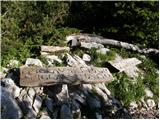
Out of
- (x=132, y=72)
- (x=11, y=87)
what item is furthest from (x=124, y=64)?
(x=11, y=87)

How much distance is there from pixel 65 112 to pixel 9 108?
4.90ft

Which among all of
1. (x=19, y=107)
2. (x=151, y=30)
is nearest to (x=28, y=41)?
(x=19, y=107)

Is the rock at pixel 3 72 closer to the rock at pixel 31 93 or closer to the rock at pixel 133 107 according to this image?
the rock at pixel 31 93

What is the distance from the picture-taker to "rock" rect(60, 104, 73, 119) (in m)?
Answer: 10.6

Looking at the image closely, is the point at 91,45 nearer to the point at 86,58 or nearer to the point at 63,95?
the point at 86,58

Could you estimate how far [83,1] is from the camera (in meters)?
18.0

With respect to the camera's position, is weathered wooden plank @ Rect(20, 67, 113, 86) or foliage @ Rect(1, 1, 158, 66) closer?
weathered wooden plank @ Rect(20, 67, 113, 86)

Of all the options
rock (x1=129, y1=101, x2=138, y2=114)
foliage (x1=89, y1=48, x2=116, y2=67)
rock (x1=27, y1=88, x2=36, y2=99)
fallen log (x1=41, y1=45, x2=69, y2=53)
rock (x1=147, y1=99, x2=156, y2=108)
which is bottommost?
rock (x1=147, y1=99, x2=156, y2=108)

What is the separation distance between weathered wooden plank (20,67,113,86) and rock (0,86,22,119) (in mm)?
834

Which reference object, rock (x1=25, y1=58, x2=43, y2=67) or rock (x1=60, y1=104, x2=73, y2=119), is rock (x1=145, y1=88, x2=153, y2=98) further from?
rock (x1=60, y1=104, x2=73, y2=119)

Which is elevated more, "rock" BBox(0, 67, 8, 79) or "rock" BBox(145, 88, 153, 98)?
Answer: "rock" BBox(0, 67, 8, 79)

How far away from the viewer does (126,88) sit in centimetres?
1327

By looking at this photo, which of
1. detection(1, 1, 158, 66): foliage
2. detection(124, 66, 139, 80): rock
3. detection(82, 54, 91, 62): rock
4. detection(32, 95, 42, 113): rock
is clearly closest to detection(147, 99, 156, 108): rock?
detection(124, 66, 139, 80): rock

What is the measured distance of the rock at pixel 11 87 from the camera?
35.7 ft
